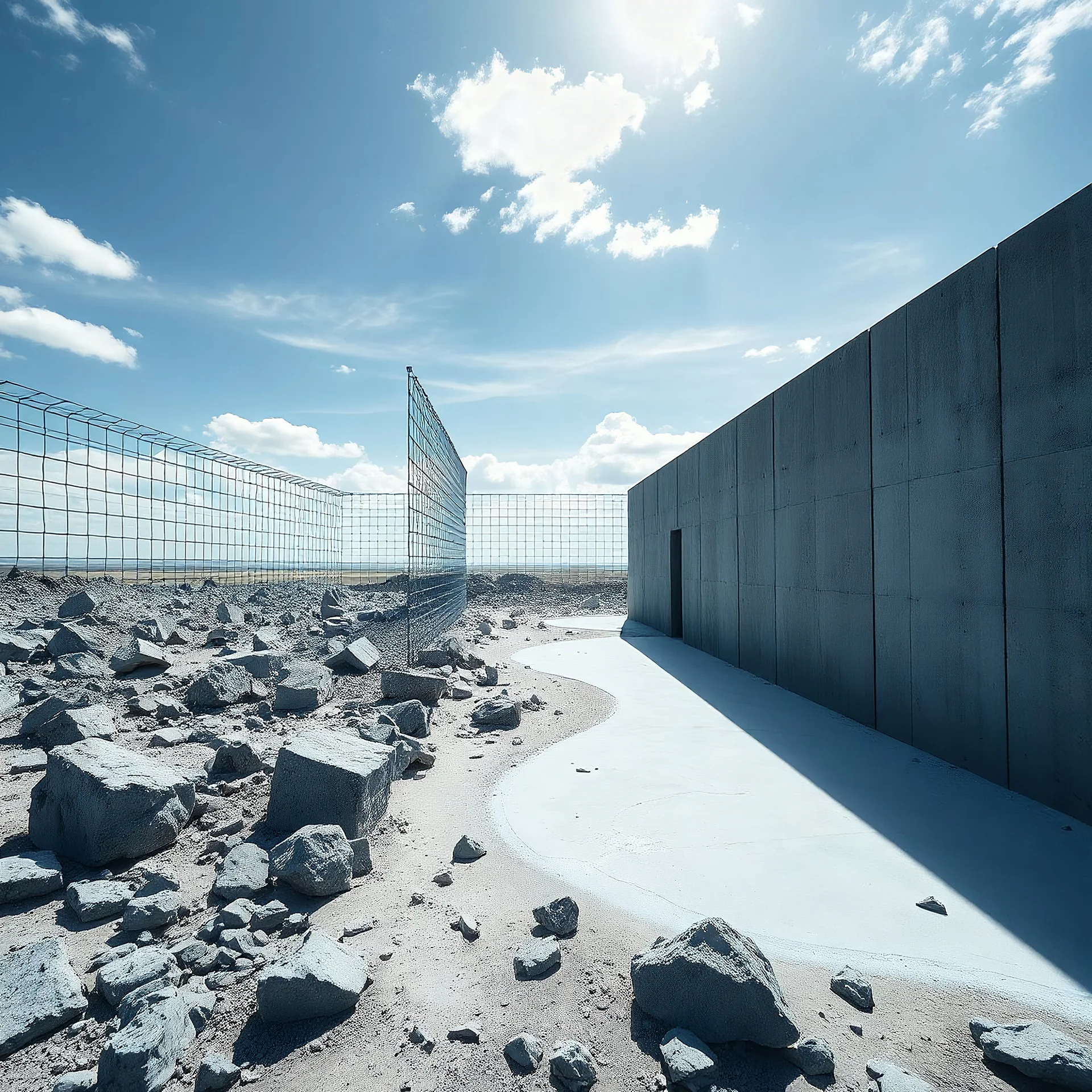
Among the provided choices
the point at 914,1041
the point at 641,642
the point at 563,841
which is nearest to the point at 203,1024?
the point at 563,841

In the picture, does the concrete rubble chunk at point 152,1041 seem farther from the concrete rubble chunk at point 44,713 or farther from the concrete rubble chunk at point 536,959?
the concrete rubble chunk at point 44,713

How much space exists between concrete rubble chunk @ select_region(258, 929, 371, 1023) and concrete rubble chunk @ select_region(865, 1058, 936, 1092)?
68.5 inches

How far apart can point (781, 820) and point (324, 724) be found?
13.7 feet

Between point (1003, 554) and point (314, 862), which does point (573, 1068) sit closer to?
point (314, 862)

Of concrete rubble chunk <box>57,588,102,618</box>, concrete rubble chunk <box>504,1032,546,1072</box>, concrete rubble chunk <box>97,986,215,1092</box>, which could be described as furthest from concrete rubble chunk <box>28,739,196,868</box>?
concrete rubble chunk <box>57,588,102,618</box>

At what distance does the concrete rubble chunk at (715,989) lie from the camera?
6.57 feet

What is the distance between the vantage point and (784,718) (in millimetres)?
6328

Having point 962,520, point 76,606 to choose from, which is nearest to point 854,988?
point 962,520

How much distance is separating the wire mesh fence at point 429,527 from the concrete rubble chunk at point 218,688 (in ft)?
7.36

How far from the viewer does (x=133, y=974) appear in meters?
2.26

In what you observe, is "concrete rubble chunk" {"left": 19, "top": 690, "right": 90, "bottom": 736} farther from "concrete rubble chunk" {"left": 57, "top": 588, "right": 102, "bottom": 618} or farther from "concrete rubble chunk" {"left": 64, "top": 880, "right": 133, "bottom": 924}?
"concrete rubble chunk" {"left": 57, "top": 588, "right": 102, "bottom": 618}

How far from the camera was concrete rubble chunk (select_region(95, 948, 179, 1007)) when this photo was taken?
221 centimetres

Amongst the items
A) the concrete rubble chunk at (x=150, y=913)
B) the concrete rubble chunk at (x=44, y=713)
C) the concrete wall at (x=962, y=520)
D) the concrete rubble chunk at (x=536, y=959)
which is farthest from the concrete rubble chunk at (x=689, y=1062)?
the concrete rubble chunk at (x=44, y=713)

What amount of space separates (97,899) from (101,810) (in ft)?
1.76
